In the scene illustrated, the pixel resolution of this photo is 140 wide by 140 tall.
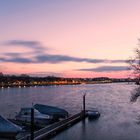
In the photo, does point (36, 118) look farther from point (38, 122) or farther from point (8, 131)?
point (8, 131)

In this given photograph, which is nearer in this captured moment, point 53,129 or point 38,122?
point 53,129

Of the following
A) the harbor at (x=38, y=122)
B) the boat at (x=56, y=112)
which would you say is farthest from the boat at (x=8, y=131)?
the boat at (x=56, y=112)

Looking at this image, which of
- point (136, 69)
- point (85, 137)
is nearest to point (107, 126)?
point (85, 137)

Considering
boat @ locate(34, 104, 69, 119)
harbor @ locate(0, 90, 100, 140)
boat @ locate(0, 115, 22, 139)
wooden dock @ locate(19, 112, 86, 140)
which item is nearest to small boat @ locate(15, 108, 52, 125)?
harbor @ locate(0, 90, 100, 140)

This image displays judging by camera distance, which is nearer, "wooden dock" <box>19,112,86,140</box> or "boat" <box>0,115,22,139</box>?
"boat" <box>0,115,22,139</box>

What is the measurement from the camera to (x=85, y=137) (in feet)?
124

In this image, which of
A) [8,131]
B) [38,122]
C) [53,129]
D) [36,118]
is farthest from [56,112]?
[8,131]

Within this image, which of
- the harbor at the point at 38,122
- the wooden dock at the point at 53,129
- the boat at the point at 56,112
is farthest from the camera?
the boat at the point at 56,112

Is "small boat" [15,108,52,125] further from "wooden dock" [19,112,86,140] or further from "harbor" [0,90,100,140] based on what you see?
"wooden dock" [19,112,86,140]

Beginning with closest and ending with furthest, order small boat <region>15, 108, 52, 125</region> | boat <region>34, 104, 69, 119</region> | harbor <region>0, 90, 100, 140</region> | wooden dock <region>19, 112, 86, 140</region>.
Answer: harbor <region>0, 90, 100, 140</region> < wooden dock <region>19, 112, 86, 140</region> < small boat <region>15, 108, 52, 125</region> < boat <region>34, 104, 69, 119</region>

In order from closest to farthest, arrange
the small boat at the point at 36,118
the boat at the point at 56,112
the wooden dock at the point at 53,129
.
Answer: the wooden dock at the point at 53,129 → the small boat at the point at 36,118 → the boat at the point at 56,112

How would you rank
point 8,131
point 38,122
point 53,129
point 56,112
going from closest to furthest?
point 8,131 < point 53,129 < point 38,122 < point 56,112

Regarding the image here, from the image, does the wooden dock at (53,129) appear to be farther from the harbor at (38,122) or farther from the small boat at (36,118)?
the small boat at (36,118)

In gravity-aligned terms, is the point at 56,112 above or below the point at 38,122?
above
